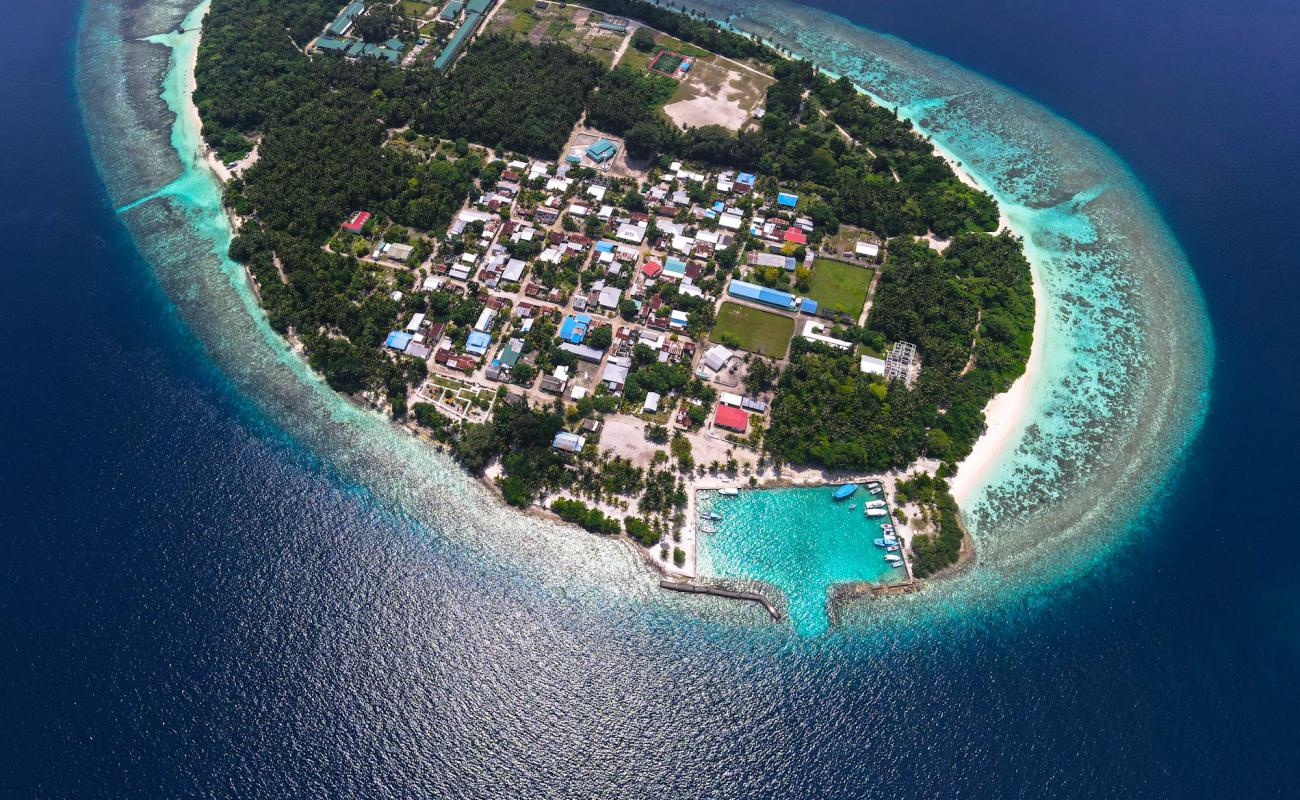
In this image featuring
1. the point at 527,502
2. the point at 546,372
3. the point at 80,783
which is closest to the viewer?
the point at 80,783

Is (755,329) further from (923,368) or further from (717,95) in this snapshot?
(717,95)

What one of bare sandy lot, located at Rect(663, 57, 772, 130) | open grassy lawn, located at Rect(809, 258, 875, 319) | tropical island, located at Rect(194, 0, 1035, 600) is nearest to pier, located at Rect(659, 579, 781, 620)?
tropical island, located at Rect(194, 0, 1035, 600)

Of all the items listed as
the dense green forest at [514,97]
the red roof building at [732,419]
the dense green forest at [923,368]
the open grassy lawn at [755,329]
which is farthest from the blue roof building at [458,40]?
the red roof building at [732,419]

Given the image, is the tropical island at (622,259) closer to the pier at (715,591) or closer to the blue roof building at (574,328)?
the blue roof building at (574,328)

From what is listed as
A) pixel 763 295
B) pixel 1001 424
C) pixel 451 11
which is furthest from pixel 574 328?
pixel 451 11

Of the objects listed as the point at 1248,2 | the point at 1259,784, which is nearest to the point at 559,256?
the point at 1259,784

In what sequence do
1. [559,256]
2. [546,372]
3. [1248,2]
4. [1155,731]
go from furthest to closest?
[1248,2] < [559,256] < [546,372] < [1155,731]

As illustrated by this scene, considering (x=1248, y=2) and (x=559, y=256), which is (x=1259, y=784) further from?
(x=1248, y=2)
